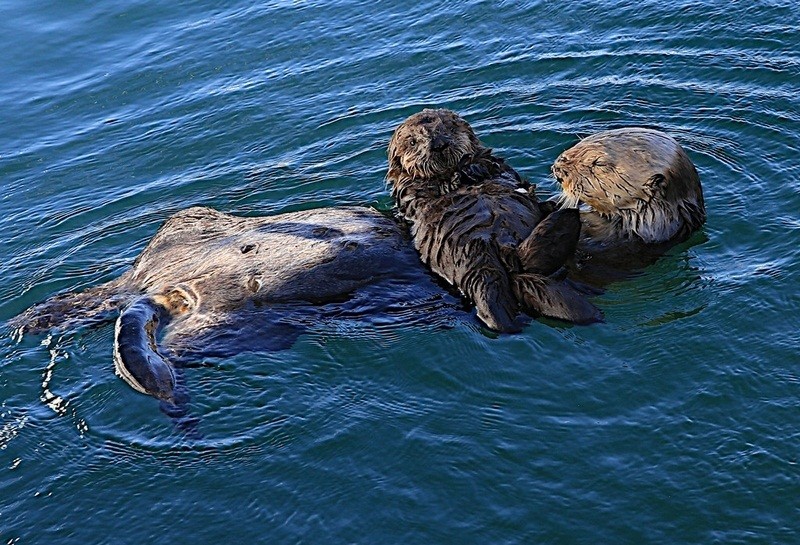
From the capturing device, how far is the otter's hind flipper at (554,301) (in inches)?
207

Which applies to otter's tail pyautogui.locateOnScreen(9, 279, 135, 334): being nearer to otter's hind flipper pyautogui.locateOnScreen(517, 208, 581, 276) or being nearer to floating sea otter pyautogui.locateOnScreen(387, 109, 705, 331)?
floating sea otter pyautogui.locateOnScreen(387, 109, 705, 331)

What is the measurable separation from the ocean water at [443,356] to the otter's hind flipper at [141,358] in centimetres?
11

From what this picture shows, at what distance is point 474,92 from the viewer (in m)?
8.88

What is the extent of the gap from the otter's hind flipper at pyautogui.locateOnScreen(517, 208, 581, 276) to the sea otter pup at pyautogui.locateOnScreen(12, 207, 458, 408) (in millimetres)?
542

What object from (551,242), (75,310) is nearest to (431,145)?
(551,242)

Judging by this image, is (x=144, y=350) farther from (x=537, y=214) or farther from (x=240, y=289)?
(x=537, y=214)

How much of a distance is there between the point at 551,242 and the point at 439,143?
148 centimetres

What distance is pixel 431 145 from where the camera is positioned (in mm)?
6562

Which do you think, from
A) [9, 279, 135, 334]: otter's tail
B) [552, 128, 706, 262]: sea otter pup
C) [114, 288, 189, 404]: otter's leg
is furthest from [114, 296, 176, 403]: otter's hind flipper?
[552, 128, 706, 262]: sea otter pup

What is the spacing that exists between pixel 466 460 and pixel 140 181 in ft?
15.7

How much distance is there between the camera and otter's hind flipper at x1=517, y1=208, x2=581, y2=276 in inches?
210

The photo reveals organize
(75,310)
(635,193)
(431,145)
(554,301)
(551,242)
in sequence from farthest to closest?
(431,145) → (75,310) → (635,193) → (551,242) → (554,301)

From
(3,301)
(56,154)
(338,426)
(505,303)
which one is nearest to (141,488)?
(338,426)

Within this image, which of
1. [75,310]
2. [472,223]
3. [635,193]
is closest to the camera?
[472,223]
